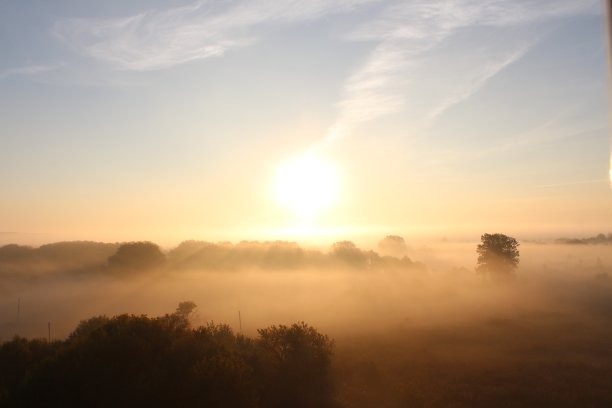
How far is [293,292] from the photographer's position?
104 m

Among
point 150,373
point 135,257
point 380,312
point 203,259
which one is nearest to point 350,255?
point 203,259

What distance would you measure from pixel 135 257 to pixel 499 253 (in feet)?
302

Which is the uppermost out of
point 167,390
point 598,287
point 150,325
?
point 150,325

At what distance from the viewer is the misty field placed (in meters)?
30.5

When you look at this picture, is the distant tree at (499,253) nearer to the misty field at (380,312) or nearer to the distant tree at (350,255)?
the misty field at (380,312)

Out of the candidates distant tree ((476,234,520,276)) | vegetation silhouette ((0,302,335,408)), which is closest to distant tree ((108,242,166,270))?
vegetation silhouette ((0,302,335,408))

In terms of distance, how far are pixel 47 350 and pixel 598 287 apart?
112 meters

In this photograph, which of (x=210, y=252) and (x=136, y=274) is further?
(x=210, y=252)

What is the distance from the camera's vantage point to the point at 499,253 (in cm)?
9031

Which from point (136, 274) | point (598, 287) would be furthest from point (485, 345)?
point (136, 274)

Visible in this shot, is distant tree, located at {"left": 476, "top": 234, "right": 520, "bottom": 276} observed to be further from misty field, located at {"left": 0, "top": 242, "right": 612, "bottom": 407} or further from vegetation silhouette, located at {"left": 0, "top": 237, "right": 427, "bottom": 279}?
vegetation silhouette, located at {"left": 0, "top": 237, "right": 427, "bottom": 279}

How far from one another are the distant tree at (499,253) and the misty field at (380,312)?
302 cm

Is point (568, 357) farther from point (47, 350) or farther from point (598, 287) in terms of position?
point (598, 287)

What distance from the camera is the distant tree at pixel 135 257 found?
345 ft
